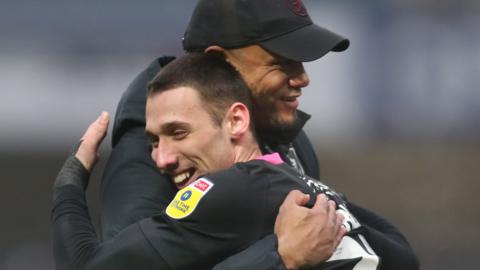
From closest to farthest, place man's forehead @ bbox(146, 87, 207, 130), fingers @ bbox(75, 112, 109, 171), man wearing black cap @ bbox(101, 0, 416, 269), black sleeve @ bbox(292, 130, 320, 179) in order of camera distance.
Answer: man's forehead @ bbox(146, 87, 207, 130) < man wearing black cap @ bbox(101, 0, 416, 269) < fingers @ bbox(75, 112, 109, 171) < black sleeve @ bbox(292, 130, 320, 179)

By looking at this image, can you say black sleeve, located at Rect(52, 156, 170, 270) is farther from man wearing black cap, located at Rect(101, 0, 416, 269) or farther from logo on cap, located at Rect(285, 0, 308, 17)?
logo on cap, located at Rect(285, 0, 308, 17)

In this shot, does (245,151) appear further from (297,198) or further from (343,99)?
(343,99)

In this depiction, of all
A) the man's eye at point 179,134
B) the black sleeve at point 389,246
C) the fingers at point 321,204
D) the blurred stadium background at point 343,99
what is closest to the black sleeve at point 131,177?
the man's eye at point 179,134

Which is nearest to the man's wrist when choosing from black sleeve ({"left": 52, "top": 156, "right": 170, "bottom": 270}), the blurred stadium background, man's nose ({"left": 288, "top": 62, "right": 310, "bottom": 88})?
black sleeve ({"left": 52, "top": 156, "right": 170, "bottom": 270})

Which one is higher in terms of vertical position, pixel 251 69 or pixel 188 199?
pixel 251 69

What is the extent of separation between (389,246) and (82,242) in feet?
2.36

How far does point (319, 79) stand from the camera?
780cm

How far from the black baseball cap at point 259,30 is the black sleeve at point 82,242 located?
0.46 metres

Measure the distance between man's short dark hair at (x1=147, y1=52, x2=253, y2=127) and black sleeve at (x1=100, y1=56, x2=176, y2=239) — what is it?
164 millimetres

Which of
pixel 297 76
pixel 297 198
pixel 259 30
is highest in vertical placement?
pixel 259 30

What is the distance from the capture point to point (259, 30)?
102 inches

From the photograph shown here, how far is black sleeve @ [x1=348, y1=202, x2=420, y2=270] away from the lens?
2483 mm

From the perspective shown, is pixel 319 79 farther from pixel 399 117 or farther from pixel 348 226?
pixel 348 226

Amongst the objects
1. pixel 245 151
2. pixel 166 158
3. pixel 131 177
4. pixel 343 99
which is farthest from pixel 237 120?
pixel 343 99
